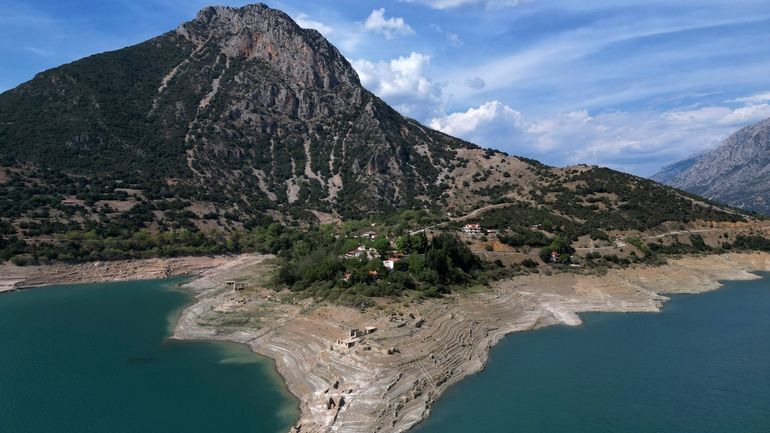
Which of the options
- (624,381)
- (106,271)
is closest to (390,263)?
(624,381)

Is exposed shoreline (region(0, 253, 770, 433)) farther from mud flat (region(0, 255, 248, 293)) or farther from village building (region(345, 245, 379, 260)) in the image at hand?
village building (region(345, 245, 379, 260))

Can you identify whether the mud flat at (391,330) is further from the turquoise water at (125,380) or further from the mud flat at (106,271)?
the mud flat at (106,271)

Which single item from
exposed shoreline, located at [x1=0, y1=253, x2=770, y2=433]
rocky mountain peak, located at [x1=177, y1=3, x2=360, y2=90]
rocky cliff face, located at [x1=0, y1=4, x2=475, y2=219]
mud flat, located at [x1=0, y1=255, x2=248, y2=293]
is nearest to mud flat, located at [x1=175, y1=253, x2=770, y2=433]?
exposed shoreline, located at [x1=0, y1=253, x2=770, y2=433]

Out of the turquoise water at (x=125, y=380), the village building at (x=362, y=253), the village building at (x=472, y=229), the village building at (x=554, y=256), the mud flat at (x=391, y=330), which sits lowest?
the turquoise water at (x=125, y=380)

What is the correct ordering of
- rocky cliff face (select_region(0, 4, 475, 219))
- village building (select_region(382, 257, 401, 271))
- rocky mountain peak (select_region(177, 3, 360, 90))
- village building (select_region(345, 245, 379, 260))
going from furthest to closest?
rocky mountain peak (select_region(177, 3, 360, 90)) < rocky cliff face (select_region(0, 4, 475, 219)) < village building (select_region(345, 245, 379, 260)) < village building (select_region(382, 257, 401, 271))

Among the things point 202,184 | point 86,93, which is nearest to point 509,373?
point 202,184

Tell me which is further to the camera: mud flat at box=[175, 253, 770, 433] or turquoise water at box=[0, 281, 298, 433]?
mud flat at box=[175, 253, 770, 433]

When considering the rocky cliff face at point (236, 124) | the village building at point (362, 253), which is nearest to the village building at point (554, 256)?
the village building at point (362, 253)
